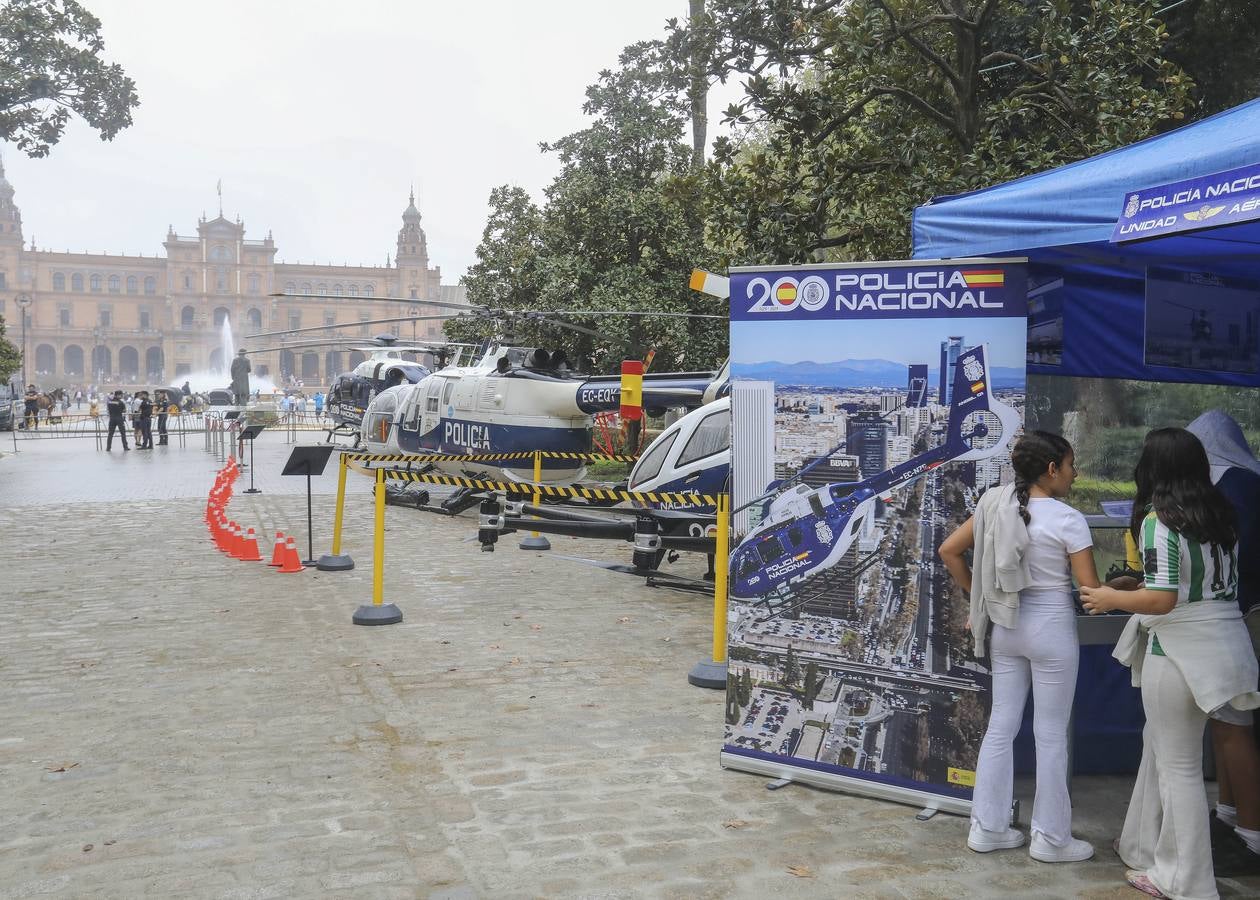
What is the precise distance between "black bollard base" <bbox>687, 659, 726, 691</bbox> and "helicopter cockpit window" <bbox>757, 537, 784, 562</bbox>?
246 cm

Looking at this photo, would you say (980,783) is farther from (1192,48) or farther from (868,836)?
(1192,48)

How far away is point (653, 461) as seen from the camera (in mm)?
11727

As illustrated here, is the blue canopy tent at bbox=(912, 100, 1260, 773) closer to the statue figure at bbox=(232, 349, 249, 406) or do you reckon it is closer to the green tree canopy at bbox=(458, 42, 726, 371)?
the green tree canopy at bbox=(458, 42, 726, 371)

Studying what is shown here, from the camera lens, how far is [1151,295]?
5797mm

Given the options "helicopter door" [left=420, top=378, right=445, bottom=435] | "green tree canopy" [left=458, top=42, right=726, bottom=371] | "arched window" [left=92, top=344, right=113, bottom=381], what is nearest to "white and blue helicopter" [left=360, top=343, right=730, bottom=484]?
"helicopter door" [left=420, top=378, right=445, bottom=435]

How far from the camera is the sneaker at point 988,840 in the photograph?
184 inches

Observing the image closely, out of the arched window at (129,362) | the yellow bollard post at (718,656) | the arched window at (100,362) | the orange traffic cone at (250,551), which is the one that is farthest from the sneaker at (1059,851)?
the arched window at (129,362)

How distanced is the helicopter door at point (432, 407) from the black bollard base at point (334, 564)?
6947mm

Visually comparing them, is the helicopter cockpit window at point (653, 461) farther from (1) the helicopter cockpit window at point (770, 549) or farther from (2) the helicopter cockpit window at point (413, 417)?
(2) the helicopter cockpit window at point (413, 417)

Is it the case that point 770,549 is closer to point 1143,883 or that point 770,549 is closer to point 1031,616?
point 1031,616

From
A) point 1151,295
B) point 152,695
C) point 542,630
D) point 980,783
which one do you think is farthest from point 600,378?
point 980,783

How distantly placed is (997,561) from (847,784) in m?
1.49

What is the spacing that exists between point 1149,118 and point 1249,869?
26.8ft

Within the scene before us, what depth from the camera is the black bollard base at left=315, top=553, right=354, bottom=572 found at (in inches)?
485
